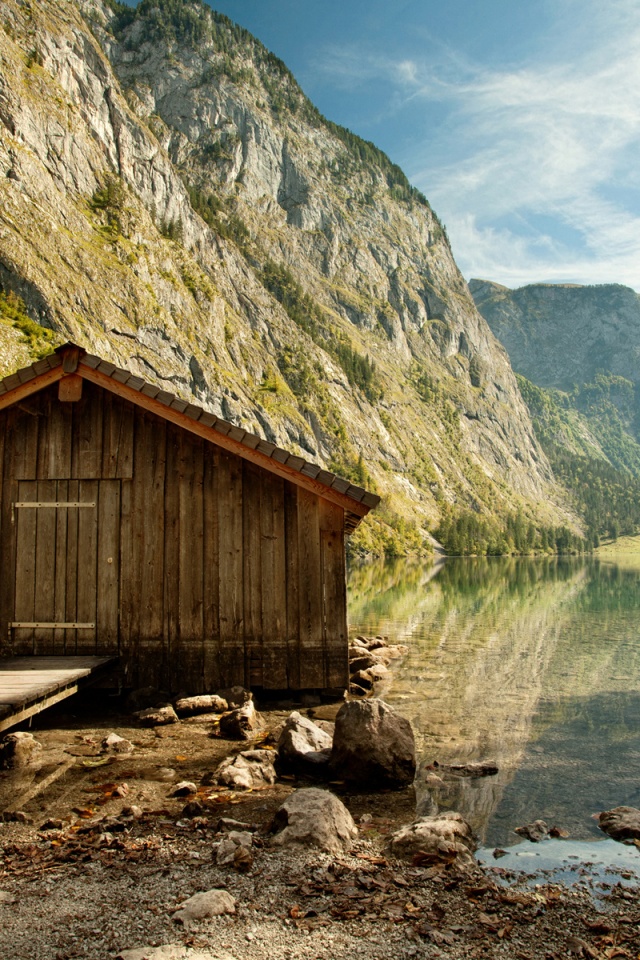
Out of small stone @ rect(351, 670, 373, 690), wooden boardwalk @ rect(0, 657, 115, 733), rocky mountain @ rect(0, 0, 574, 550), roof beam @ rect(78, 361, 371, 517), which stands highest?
rocky mountain @ rect(0, 0, 574, 550)

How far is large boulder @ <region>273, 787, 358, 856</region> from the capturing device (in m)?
5.89

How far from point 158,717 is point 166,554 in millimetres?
2712

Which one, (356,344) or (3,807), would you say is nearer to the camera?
(3,807)

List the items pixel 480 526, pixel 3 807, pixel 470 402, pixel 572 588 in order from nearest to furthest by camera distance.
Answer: pixel 3 807 → pixel 572 588 → pixel 480 526 → pixel 470 402

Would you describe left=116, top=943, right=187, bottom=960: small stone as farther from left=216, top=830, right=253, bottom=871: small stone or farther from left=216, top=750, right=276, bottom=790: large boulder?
left=216, top=750, right=276, bottom=790: large boulder

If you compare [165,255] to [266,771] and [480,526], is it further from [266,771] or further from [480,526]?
[266,771]

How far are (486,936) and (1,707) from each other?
231 inches

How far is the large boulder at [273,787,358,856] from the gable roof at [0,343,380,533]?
561cm

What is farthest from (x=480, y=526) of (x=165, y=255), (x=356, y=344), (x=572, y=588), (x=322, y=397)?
(x=572, y=588)

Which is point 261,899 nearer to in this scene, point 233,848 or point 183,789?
point 233,848

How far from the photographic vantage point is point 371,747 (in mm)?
7879

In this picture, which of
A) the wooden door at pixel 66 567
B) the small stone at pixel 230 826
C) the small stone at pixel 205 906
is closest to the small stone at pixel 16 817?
the small stone at pixel 230 826

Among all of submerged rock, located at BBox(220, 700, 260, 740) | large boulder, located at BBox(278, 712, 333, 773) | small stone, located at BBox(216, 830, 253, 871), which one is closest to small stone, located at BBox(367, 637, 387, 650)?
submerged rock, located at BBox(220, 700, 260, 740)

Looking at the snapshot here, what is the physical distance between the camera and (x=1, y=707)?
26.1ft
